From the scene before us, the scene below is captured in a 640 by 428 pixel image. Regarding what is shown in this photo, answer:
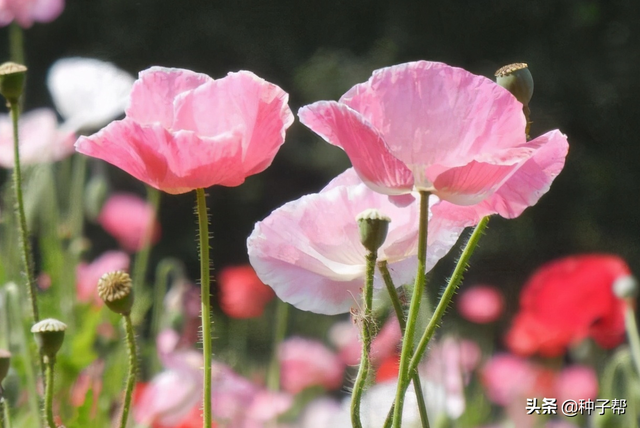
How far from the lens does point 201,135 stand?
392 millimetres

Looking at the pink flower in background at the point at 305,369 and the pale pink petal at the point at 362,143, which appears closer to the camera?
the pale pink petal at the point at 362,143

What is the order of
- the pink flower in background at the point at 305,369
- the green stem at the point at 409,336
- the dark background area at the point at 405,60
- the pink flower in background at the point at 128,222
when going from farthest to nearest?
1. the dark background area at the point at 405,60
2. the pink flower in background at the point at 128,222
3. the pink flower in background at the point at 305,369
4. the green stem at the point at 409,336

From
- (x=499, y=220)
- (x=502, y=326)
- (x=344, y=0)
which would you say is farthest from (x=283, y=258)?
(x=344, y=0)

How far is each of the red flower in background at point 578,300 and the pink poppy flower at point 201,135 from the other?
685 millimetres

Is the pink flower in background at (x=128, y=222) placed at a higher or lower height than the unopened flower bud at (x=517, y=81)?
higher

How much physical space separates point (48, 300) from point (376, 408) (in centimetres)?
43

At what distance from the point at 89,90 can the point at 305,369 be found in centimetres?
62

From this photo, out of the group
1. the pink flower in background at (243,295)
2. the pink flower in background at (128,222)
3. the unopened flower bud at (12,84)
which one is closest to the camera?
the unopened flower bud at (12,84)

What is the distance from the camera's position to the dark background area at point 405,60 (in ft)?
14.0

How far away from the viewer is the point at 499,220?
438 centimetres

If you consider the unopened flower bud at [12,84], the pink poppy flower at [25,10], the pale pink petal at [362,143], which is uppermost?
the pink poppy flower at [25,10]

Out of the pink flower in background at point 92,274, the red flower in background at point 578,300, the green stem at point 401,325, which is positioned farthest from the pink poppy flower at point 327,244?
the pink flower in background at point 92,274

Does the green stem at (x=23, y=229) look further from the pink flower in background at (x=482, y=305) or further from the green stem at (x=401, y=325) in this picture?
the pink flower in background at (x=482, y=305)

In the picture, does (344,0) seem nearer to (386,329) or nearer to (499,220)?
(499,220)
